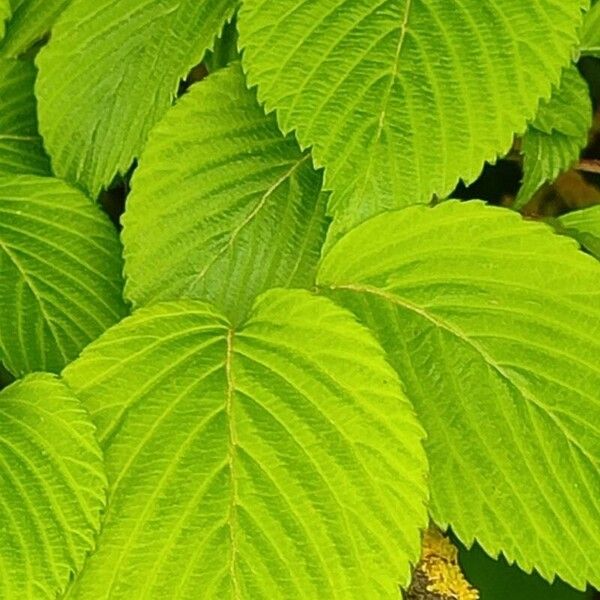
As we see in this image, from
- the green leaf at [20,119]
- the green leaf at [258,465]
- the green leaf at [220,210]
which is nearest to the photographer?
the green leaf at [258,465]

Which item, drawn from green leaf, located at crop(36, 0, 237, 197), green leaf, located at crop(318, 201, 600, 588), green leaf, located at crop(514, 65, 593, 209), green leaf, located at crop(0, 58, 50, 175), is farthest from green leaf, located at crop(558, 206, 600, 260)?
green leaf, located at crop(0, 58, 50, 175)

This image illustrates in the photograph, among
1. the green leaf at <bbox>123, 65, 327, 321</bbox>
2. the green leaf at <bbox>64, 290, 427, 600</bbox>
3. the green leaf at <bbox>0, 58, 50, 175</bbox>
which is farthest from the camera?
the green leaf at <bbox>0, 58, 50, 175</bbox>

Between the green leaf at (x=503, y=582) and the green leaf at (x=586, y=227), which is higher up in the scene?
the green leaf at (x=586, y=227)

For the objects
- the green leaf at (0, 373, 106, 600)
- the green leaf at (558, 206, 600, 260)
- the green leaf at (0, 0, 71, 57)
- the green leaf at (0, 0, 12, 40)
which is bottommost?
the green leaf at (0, 373, 106, 600)

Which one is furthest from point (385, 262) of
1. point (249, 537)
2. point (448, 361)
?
point (249, 537)

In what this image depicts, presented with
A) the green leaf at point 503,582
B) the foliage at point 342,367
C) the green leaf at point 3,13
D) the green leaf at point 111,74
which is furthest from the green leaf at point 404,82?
the green leaf at point 503,582

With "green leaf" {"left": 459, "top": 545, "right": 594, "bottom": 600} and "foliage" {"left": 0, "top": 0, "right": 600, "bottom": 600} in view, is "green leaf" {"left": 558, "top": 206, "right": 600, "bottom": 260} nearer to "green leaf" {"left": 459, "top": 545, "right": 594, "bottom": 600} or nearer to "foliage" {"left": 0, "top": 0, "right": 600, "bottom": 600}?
"foliage" {"left": 0, "top": 0, "right": 600, "bottom": 600}

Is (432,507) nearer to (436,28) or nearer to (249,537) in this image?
(249,537)

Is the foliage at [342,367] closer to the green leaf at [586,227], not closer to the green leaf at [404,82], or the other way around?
the green leaf at [404,82]

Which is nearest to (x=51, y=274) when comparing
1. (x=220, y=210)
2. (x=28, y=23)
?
(x=220, y=210)
